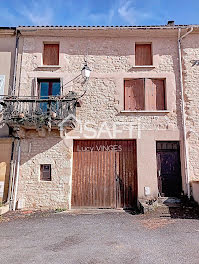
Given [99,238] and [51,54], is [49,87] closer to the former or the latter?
[51,54]

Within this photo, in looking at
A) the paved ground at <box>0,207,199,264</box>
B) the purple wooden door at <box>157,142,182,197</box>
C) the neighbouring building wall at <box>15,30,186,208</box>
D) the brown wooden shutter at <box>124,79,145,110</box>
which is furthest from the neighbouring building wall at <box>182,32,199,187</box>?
the paved ground at <box>0,207,199,264</box>

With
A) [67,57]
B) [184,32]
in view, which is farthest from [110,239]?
[184,32]

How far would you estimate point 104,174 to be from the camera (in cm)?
865

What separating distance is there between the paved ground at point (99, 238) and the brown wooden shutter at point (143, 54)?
6585 mm

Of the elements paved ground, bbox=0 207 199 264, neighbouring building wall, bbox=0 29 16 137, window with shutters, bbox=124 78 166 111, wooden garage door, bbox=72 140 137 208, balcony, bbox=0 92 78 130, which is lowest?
paved ground, bbox=0 207 199 264

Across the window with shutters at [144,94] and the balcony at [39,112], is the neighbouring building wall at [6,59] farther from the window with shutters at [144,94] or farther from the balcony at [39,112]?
the window with shutters at [144,94]

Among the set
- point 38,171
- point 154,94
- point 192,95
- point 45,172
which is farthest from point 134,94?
point 38,171

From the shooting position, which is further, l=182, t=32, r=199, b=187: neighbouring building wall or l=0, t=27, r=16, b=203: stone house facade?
l=182, t=32, r=199, b=187: neighbouring building wall

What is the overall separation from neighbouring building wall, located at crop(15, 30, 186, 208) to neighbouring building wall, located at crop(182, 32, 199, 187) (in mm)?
431

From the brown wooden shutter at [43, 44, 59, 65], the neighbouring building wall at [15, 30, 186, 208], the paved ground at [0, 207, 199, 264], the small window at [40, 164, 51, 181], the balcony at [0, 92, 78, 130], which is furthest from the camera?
the brown wooden shutter at [43, 44, 59, 65]

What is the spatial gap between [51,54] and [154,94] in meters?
5.12

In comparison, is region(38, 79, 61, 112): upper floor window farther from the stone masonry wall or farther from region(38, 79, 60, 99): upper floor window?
the stone masonry wall

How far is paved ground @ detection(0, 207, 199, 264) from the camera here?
398cm

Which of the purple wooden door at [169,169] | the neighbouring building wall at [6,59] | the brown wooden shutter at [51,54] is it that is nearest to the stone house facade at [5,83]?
the neighbouring building wall at [6,59]
